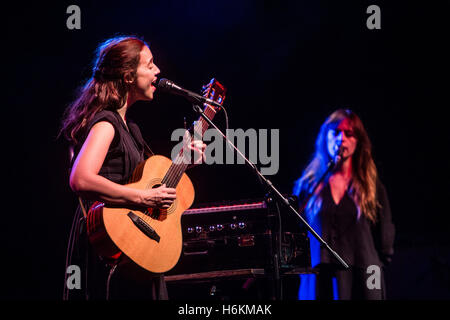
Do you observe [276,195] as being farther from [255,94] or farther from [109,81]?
[255,94]

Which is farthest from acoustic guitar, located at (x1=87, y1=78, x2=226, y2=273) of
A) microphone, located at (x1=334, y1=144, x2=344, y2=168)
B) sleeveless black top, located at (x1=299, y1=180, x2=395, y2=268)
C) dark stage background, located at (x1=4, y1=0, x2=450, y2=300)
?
dark stage background, located at (x1=4, y1=0, x2=450, y2=300)

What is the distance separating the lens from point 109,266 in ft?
7.73

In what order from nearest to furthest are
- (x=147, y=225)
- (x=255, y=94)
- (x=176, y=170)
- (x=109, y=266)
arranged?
1. (x=109, y=266)
2. (x=147, y=225)
3. (x=176, y=170)
4. (x=255, y=94)

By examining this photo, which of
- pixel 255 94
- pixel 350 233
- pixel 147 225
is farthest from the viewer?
pixel 255 94

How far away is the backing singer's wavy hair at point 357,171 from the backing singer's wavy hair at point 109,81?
7.04ft

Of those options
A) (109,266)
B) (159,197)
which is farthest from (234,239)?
(109,266)

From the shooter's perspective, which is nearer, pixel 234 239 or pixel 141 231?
pixel 141 231

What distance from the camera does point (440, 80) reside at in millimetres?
5527

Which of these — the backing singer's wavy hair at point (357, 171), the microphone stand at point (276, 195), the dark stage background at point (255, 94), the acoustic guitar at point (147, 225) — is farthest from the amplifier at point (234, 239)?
the dark stage background at point (255, 94)

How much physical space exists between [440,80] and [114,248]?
4.78 meters

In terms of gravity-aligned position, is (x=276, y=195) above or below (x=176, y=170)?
below

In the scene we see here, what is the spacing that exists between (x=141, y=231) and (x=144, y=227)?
0.03 meters

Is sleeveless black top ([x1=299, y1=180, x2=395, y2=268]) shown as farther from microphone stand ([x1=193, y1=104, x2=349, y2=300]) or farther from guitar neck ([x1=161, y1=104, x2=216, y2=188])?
guitar neck ([x1=161, y1=104, x2=216, y2=188])

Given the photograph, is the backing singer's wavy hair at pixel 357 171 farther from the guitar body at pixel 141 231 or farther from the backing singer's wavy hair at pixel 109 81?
the backing singer's wavy hair at pixel 109 81
